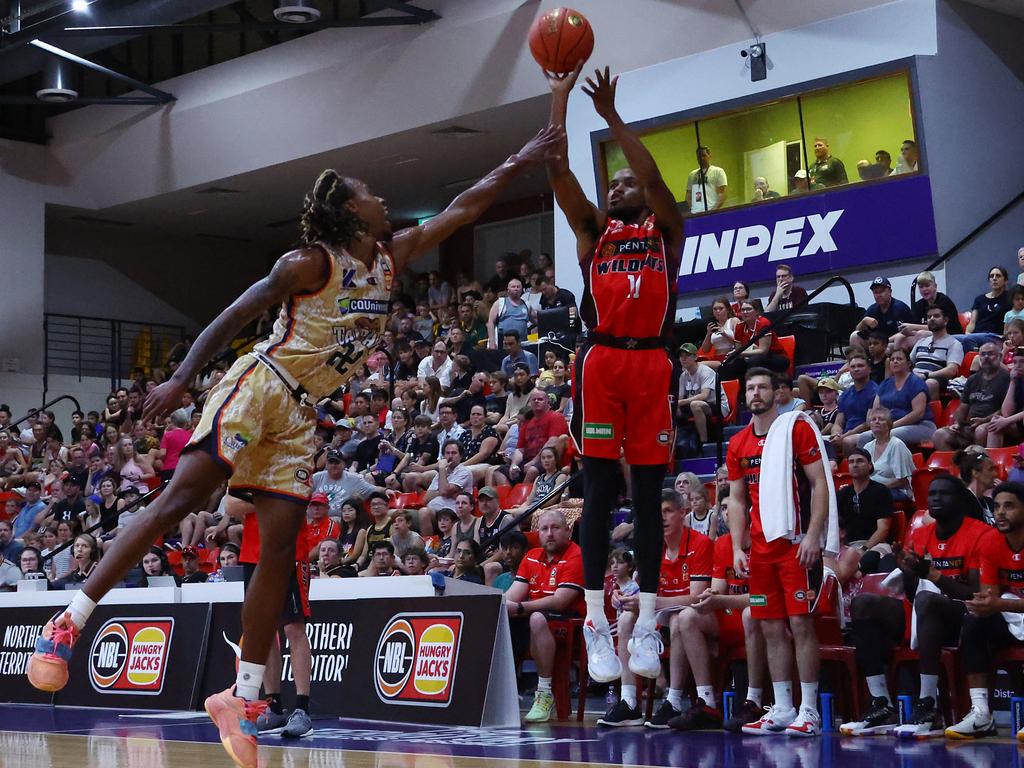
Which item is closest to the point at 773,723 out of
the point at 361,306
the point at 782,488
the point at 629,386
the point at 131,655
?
the point at 782,488

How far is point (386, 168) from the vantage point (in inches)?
846

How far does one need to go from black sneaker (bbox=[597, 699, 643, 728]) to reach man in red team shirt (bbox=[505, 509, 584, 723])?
0.65 m

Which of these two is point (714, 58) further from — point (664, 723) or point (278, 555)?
point (278, 555)

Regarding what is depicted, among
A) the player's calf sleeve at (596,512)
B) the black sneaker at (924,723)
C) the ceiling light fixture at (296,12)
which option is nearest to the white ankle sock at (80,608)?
the player's calf sleeve at (596,512)

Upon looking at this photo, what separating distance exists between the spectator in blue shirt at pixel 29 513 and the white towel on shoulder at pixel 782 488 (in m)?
11.9

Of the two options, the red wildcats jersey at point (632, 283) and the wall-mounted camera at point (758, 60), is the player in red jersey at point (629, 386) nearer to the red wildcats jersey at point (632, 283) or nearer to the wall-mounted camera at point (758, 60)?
the red wildcats jersey at point (632, 283)

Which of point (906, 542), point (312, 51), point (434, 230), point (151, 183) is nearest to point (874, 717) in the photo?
point (906, 542)

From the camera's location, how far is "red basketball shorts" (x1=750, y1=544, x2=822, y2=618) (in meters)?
7.29

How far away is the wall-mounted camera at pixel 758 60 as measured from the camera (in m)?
15.6

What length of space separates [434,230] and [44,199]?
19.5m

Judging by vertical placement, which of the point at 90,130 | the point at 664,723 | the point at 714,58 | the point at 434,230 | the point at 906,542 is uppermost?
the point at 90,130

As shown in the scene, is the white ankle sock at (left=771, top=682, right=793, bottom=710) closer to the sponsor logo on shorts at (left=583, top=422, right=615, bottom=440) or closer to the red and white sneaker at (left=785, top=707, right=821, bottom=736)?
the red and white sneaker at (left=785, top=707, right=821, bottom=736)

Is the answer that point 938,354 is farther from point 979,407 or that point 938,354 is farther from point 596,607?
point 596,607

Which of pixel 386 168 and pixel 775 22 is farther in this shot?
pixel 386 168
